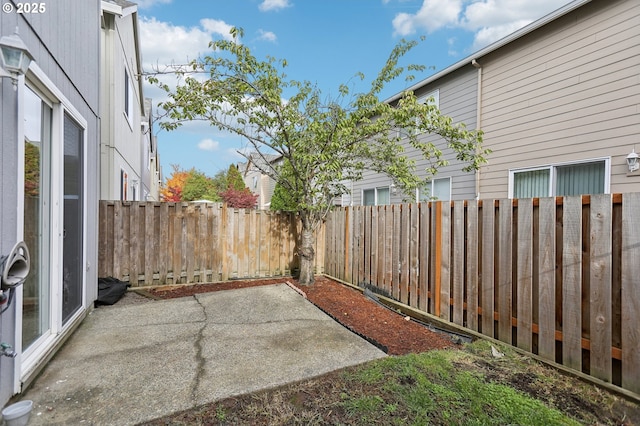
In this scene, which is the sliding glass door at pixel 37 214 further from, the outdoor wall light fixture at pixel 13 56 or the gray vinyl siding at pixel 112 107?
the gray vinyl siding at pixel 112 107

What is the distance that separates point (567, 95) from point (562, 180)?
1.50 meters

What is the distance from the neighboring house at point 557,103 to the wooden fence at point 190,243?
15.0 feet

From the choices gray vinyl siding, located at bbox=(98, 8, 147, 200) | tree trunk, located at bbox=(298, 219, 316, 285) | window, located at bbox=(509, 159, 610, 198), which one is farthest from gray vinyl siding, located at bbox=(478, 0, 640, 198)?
gray vinyl siding, located at bbox=(98, 8, 147, 200)

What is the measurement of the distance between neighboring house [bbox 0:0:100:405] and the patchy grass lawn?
1.52 m

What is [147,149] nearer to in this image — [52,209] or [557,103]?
[52,209]

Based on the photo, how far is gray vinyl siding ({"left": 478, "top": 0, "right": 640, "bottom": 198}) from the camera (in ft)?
15.9

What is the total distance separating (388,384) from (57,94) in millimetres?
3895

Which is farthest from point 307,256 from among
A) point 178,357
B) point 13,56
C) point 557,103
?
point 557,103

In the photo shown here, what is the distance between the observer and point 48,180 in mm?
2980


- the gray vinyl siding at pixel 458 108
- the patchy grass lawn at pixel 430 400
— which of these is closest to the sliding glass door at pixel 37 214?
the patchy grass lawn at pixel 430 400

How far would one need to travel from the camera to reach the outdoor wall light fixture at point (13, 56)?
1.99m

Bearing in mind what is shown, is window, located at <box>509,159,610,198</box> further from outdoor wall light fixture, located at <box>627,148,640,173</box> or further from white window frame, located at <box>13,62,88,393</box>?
white window frame, located at <box>13,62,88,393</box>

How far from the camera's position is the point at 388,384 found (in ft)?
8.40

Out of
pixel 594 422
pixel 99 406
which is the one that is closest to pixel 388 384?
pixel 594 422
